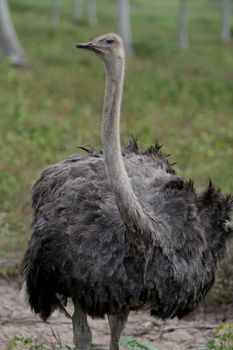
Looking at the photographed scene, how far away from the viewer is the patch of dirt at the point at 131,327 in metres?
5.98

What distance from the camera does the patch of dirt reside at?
5.98m

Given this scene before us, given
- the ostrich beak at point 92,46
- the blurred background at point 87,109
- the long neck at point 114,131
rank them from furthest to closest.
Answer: the blurred background at point 87,109
the long neck at point 114,131
the ostrich beak at point 92,46

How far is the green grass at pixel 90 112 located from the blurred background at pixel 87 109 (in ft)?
0.05

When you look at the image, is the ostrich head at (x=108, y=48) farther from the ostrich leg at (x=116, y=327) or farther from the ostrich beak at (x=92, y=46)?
the ostrich leg at (x=116, y=327)

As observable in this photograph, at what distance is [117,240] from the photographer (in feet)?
14.9

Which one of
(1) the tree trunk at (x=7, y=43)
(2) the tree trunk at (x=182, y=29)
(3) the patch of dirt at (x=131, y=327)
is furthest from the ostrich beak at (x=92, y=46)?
(2) the tree trunk at (x=182, y=29)

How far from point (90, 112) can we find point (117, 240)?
Answer: 8.63 meters

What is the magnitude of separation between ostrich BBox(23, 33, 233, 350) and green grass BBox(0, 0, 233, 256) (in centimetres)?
227

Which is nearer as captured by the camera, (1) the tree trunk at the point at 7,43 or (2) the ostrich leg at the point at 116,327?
(2) the ostrich leg at the point at 116,327

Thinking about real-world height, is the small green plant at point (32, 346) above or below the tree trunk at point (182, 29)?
below

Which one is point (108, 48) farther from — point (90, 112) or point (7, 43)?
point (7, 43)

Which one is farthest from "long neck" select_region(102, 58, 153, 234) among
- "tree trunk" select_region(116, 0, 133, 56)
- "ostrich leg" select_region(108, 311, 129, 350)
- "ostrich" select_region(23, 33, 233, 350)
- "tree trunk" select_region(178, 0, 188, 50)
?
"tree trunk" select_region(178, 0, 188, 50)

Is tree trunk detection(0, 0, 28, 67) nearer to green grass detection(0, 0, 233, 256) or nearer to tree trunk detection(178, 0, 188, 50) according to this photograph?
green grass detection(0, 0, 233, 256)

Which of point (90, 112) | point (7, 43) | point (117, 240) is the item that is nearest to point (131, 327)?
point (117, 240)
